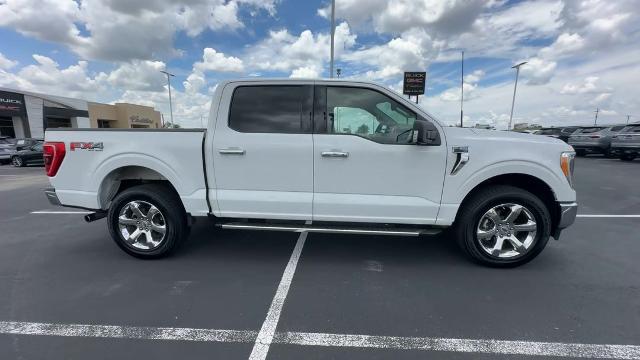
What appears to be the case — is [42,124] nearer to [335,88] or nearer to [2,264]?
[2,264]

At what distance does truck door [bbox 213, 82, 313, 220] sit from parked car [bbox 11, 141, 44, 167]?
63.0ft

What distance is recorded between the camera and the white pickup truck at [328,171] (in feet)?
11.8

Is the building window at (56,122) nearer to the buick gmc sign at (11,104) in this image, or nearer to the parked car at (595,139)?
the buick gmc sign at (11,104)

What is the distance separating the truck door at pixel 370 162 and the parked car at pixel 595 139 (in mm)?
19472

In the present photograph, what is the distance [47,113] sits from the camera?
33656 millimetres

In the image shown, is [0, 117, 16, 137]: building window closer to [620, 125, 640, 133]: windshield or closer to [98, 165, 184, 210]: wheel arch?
[98, 165, 184, 210]: wheel arch

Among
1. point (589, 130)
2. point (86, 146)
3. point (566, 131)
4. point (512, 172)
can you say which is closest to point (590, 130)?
point (589, 130)

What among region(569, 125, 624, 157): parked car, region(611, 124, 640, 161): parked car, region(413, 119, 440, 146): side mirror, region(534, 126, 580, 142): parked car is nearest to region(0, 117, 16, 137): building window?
region(413, 119, 440, 146): side mirror

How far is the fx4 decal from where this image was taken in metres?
3.94

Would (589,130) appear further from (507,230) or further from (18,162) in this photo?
(18,162)

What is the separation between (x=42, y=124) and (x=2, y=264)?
38.1 meters

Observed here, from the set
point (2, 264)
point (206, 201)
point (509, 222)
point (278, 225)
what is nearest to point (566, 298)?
point (509, 222)

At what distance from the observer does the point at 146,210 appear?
4023 millimetres

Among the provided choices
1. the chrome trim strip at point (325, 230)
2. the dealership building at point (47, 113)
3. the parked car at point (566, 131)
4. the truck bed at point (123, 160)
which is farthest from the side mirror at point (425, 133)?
the dealership building at point (47, 113)
